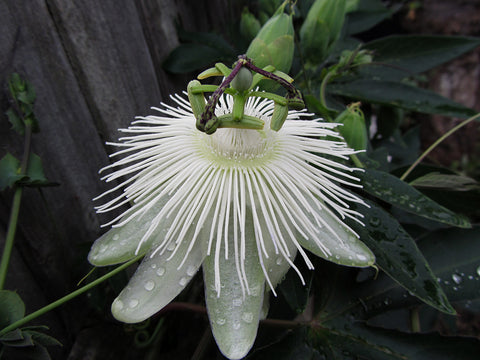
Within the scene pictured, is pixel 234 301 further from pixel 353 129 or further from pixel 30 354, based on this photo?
pixel 353 129

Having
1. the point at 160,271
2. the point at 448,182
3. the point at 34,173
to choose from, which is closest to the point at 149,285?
the point at 160,271

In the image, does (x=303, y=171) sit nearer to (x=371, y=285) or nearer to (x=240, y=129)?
(x=240, y=129)

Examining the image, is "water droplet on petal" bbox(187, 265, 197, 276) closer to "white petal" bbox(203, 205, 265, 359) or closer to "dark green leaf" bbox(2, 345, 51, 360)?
"white petal" bbox(203, 205, 265, 359)

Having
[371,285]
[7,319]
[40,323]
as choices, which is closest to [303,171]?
[371,285]

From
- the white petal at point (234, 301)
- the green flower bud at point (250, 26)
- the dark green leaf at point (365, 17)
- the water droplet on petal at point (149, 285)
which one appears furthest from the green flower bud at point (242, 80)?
the dark green leaf at point (365, 17)

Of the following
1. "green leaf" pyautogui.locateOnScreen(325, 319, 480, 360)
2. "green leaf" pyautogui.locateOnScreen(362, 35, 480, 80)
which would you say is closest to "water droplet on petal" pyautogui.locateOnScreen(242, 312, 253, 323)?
"green leaf" pyautogui.locateOnScreen(325, 319, 480, 360)
